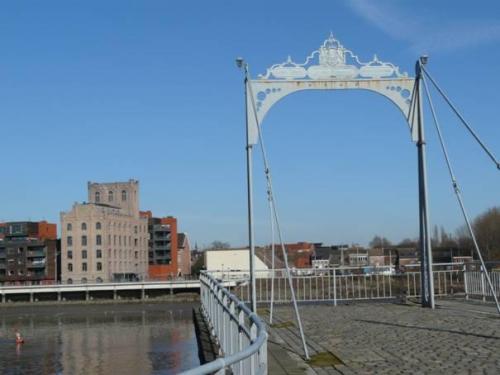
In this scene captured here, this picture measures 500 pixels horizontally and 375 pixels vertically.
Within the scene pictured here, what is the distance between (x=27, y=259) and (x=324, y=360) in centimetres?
10040

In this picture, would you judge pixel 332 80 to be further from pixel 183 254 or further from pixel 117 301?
pixel 183 254

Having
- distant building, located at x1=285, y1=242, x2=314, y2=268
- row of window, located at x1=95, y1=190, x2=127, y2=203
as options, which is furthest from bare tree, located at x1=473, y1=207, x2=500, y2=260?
row of window, located at x1=95, y1=190, x2=127, y2=203

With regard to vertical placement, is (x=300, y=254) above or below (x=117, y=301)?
above

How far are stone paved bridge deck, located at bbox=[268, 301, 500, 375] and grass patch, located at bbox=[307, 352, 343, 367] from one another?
0.07m

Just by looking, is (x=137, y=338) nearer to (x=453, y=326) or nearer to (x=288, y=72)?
(x=288, y=72)

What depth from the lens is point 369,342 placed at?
9547 millimetres

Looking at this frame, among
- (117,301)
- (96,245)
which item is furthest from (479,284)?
(96,245)

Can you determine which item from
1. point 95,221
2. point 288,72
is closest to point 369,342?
point 288,72

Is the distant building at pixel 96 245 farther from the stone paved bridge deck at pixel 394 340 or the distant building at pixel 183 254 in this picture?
the stone paved bridge deck at pixel 394 340

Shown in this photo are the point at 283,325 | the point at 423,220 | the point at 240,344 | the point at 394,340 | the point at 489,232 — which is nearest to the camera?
the point at 240,344

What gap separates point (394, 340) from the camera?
9633mm

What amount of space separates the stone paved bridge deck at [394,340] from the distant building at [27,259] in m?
92.4

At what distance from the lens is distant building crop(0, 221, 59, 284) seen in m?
101

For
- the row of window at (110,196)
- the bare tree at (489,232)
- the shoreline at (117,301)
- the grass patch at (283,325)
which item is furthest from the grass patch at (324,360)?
the row of window at (110,196)
